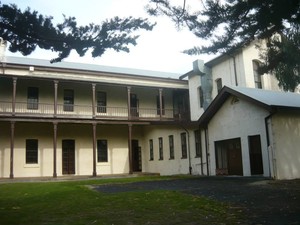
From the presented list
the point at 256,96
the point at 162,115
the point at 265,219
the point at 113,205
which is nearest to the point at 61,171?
the point at 162,115

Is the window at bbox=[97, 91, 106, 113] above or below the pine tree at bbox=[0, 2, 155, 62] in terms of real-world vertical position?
above

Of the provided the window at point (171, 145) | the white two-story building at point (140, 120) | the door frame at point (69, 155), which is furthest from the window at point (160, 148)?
the door frame at point (69, 155)

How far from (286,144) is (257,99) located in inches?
98.9

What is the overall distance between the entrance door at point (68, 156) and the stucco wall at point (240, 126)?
1046 centimetres

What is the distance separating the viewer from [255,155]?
62.5 feet

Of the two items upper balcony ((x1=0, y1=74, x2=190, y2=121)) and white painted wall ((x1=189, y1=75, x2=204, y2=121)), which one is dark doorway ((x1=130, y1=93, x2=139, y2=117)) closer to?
upper balcony ((x1=0, y1=74, x2=190, y2=121))

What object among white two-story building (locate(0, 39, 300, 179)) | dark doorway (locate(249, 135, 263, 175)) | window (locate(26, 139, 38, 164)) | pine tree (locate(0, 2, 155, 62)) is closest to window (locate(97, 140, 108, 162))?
white two-story building (locate(0, 39, 300, 179))

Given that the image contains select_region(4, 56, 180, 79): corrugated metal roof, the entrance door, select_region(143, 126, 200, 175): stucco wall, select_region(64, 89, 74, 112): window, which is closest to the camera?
select_region(143, 126, 200, 175): stucco wall

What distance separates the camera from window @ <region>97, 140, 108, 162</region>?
92.5ft

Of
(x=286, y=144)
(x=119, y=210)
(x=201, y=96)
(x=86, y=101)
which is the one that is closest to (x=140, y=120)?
(x=86, y=101)

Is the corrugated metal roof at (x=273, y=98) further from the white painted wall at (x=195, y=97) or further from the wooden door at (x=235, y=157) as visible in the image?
the white painted wall at (x=195, y=97)

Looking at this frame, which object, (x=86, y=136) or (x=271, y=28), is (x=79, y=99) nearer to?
(x=86, y=136)

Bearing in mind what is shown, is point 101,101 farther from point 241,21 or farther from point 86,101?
point 241,21

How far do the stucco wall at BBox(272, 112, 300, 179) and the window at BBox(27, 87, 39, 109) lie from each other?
54.8ft
